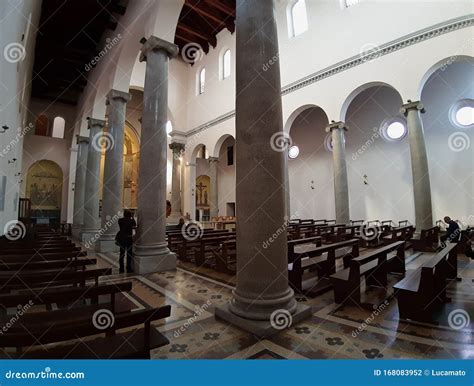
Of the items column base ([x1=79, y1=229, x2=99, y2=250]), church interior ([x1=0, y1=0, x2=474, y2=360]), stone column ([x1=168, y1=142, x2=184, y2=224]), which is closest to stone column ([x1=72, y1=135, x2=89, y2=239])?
church interior ([x1=0, y1=0, x2=474, y2=360])

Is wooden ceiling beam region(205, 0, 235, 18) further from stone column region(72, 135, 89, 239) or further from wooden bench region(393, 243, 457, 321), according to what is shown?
wooden bench region(393, 243, 457, 321)

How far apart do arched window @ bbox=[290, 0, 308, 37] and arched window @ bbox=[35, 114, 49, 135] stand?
58.6 ft

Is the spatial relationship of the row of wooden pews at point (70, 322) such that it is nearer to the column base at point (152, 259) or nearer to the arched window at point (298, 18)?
the column base at point (152, 259)

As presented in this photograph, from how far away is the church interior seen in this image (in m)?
2.84

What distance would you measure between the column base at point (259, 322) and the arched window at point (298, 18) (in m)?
15.7

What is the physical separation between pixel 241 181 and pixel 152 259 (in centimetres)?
359

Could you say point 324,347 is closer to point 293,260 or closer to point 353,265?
point 353,265

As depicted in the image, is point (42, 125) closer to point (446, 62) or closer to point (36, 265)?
point (36, 265)

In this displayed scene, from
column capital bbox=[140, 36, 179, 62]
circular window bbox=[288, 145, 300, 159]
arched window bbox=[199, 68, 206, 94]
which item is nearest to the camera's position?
column capital bbox=[140, 36, 179, 62]

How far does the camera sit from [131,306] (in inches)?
103

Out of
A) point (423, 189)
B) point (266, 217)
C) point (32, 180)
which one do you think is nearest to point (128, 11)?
point (266, 217)

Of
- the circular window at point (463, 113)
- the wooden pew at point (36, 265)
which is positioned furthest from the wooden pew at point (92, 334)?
the circular window at point (463, 113)

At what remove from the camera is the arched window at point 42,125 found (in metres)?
18.9

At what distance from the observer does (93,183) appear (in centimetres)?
1106
